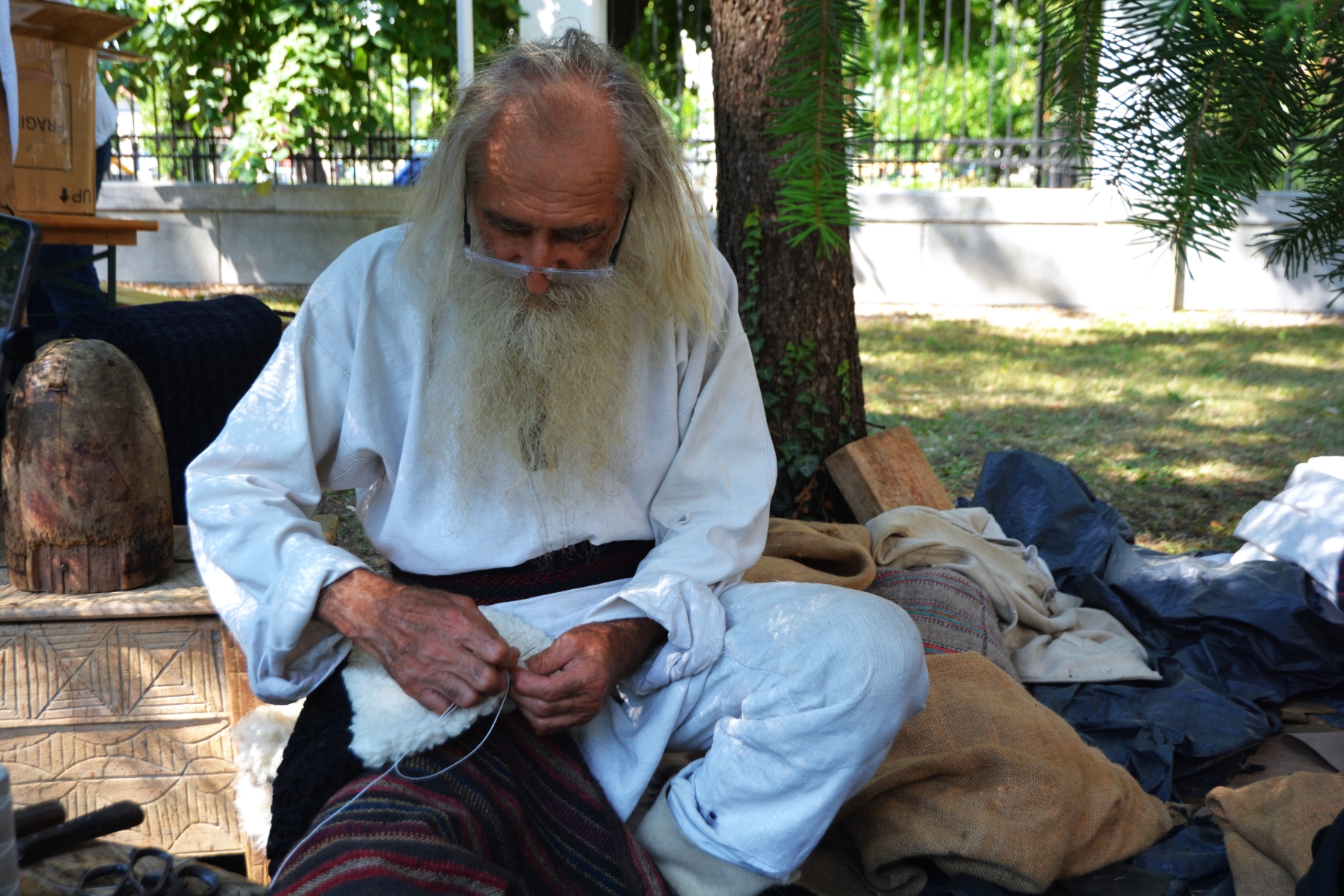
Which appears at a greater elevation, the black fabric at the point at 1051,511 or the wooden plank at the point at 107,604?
the wooden plank at the point at 107,604

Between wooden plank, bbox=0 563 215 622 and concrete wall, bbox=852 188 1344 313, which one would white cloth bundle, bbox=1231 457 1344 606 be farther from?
concrete wall, bbox=852 188 1344 313

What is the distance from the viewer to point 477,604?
2.00 m

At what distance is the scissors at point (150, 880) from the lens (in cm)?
151

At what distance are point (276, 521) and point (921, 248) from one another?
7875 millimetres

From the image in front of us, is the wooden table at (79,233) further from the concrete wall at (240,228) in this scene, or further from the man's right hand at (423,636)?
the concrete wall at (240,228)

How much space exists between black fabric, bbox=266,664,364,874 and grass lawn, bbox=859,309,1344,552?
3202mm

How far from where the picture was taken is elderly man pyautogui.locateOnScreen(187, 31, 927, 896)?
1.71 metres

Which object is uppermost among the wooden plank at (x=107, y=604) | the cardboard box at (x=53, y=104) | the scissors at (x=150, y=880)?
the cardboard box at (x=53, y=104)

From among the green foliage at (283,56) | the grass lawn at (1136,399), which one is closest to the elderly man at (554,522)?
the grass lawn at (1136,399)

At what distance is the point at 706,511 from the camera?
203 centimetres

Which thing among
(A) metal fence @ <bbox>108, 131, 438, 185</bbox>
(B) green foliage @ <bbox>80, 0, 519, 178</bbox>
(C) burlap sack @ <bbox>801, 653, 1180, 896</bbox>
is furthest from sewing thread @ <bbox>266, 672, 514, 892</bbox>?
(A) metal fence @ <bbox>108, 131, 438, 185</bbox>

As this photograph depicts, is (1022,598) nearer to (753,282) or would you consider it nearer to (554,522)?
(753,282)

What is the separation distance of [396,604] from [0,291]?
0.74 metres

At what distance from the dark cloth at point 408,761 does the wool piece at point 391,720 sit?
2 centimetres
